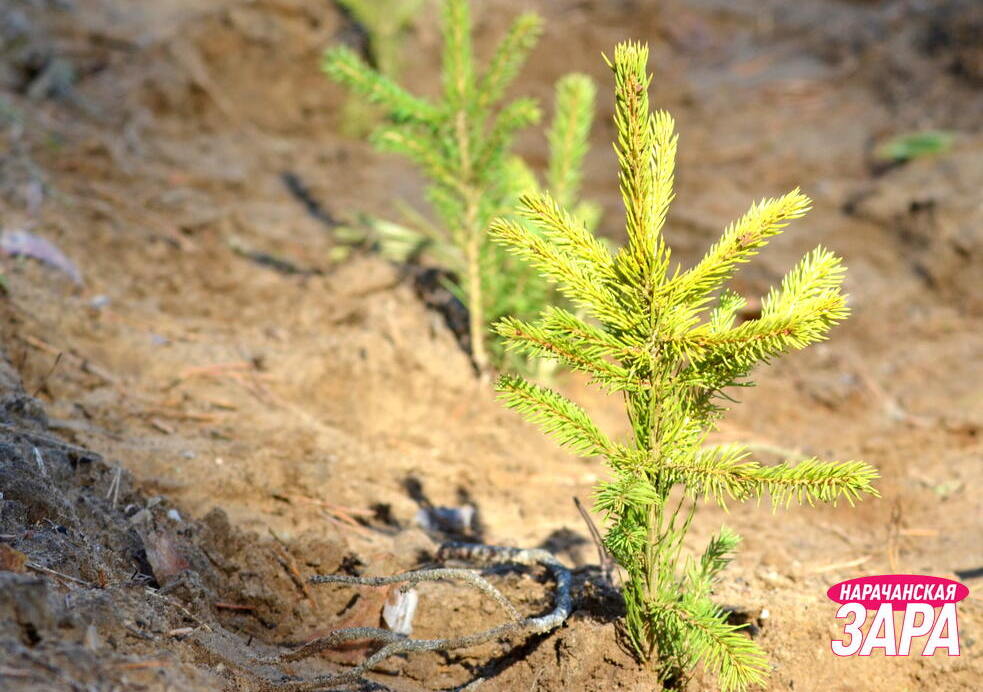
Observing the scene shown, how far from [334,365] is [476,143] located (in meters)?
1.27

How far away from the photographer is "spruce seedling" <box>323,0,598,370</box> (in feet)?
12.8

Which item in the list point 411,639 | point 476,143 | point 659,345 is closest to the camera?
point 659,345

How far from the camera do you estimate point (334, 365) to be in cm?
422

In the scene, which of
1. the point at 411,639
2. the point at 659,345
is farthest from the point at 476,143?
the point at 411,639

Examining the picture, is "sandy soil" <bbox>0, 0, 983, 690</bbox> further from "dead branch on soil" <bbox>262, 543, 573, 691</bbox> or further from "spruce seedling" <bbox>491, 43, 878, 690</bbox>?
"spruce seedling" <bbox>491, 43, 878, 690</bbox>

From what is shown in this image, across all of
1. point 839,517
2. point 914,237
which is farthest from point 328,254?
point 914,237

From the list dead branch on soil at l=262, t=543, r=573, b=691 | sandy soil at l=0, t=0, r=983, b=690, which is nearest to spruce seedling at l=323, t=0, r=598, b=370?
sandy soil at l=0, t=0, r=983, b=690

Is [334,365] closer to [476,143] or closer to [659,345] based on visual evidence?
[476,143]

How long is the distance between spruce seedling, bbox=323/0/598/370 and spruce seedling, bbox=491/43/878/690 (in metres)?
2.05

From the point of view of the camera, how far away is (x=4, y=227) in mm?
4242

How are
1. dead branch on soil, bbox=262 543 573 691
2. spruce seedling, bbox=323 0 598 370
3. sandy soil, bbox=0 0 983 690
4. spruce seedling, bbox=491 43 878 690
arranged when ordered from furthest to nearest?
1. spruce seedling, bbox=323 0 598 370
2. sandy soil, bbox=0 0 983 690
3. dead branch on soil, bbox=262 543 573 691
4. spruce seedling, bbox=491 43 878 690

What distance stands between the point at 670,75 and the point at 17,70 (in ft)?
20.0

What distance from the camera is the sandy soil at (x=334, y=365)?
235 centimetres

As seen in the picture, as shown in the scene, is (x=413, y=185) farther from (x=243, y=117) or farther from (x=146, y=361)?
(x=146, y=361)
